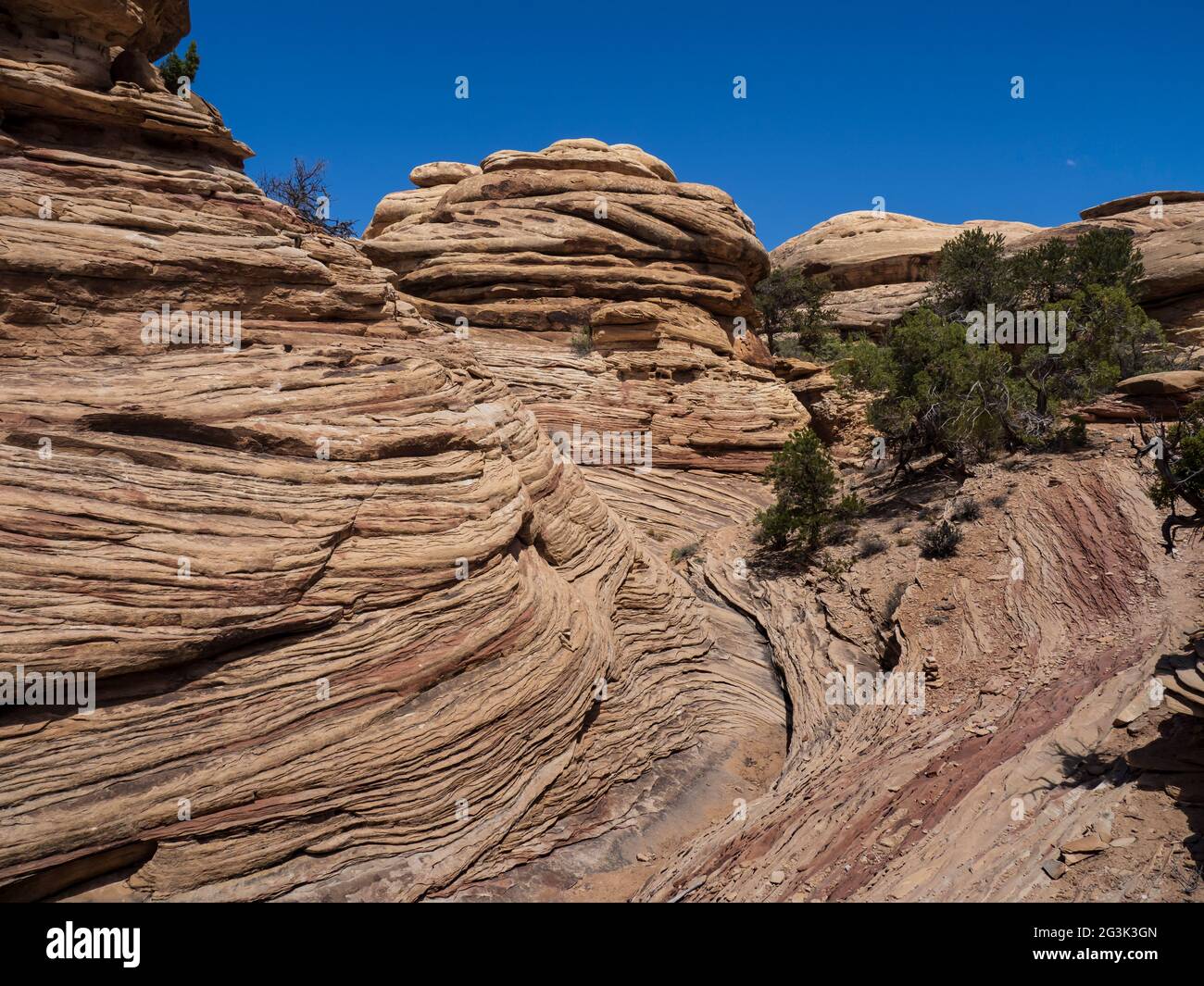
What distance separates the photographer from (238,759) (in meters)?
8.80

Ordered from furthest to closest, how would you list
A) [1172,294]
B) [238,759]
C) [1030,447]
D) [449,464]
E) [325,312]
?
[1172,294]
[1030,447]
[325,312]
[449,464]
[238,759]

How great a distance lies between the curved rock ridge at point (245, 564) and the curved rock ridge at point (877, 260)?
98.2 feet

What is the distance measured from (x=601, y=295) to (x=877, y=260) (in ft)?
75.7

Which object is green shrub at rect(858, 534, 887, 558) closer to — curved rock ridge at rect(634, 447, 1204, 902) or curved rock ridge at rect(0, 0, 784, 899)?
curved rock ridge at rect(634, 447, 1204, 902)

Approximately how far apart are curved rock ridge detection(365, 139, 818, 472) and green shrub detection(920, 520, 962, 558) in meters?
7.42

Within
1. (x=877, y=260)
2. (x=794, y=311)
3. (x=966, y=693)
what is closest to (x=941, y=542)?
(x=966, y=693)

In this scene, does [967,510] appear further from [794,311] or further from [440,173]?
[440,173]


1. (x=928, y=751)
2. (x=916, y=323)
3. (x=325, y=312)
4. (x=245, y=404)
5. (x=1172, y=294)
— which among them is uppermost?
(x=1172, y=294)

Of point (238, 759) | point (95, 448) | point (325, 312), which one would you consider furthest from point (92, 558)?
point (325, 312)

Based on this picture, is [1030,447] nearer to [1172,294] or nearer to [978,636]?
[978,636]

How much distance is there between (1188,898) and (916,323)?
18.4 metres

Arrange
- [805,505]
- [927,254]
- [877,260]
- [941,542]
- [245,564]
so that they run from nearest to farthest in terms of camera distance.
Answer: [245,564] < [941,542] < [805,505] < [927,254] < [877,260]

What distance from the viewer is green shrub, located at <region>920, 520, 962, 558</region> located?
1720 centimetres

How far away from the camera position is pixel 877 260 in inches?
1640
